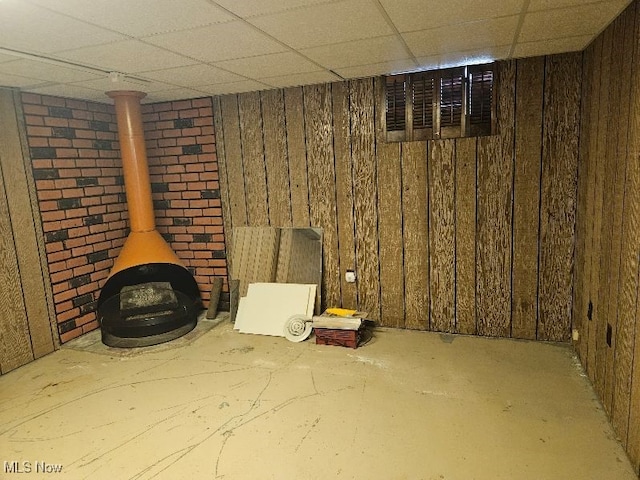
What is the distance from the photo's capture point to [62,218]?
3.61 metres

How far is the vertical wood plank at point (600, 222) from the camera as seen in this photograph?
7.93 ft

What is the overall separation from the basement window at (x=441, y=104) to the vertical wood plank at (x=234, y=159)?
1.42m

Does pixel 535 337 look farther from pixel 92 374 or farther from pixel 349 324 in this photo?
pixel 92 374

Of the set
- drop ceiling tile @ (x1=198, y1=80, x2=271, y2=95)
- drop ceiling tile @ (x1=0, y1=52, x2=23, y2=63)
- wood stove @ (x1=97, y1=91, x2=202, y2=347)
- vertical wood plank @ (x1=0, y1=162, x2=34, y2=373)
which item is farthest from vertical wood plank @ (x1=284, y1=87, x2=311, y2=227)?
vertical wood plank @ (x1=0, y1=162, x2=34, y2=373)

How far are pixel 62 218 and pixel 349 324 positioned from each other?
8.51ft

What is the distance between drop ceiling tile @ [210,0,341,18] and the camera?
179 cm

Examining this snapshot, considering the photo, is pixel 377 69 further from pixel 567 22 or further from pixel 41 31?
pixel 41 31

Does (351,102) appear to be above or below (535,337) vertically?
above

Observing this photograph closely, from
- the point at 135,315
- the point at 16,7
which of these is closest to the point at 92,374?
the point at 135,315

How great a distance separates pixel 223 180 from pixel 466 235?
2283 millimetres

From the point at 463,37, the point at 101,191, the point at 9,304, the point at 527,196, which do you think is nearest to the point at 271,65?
the point at 463,37

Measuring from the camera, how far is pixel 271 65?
9.38ft

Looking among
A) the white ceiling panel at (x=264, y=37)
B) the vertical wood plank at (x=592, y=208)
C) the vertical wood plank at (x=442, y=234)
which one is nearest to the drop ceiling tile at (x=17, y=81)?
the white ceiling panel at (x=264, y=37)

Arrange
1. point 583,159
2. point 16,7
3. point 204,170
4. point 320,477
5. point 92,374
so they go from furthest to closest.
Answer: point 204,170 → point 92,374 → point 583,159 → point 320,477 → point 16,7
